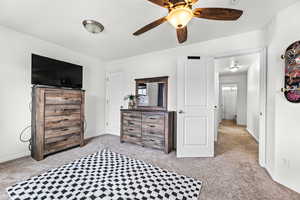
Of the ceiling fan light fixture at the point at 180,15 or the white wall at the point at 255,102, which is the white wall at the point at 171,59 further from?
the white wall at the point at 255,102

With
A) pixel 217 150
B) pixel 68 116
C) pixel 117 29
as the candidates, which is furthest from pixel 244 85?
pixel 68 116

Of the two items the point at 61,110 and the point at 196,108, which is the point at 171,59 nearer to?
the point at 196,108

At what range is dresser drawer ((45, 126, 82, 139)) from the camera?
252cm

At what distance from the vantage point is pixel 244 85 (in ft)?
20.6

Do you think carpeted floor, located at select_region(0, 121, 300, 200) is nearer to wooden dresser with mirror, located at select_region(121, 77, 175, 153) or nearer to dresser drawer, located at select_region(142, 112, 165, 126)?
wooden dresser with mirror, located at select_region(121, 77, 175, 153)

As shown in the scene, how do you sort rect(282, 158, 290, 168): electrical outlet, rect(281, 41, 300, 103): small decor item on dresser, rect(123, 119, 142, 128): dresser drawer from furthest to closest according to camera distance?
rect(123, 119, 142, 128): dresser drawer, rect(282, 158, 290, 168): electrical outlet, rect(281, 41, 300, 103): small decor item on dresser

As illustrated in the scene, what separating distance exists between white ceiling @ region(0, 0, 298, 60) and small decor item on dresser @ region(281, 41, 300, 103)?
625mm

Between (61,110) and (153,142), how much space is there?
80.7 inches

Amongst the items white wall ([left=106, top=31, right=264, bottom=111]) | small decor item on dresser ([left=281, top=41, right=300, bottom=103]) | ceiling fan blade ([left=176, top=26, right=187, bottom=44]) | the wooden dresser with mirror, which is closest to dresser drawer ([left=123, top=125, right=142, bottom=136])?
the wooden dresser with mirror

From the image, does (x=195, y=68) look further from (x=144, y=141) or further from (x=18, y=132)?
(x=18, y=132)

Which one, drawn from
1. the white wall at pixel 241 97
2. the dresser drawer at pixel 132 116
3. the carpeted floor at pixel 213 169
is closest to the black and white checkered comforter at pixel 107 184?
the carpeted floor at pixel 213 169

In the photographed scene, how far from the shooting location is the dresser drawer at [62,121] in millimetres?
2520

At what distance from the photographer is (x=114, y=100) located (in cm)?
417

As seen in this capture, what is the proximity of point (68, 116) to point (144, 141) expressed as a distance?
1753 mm
